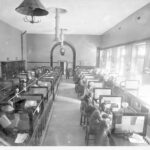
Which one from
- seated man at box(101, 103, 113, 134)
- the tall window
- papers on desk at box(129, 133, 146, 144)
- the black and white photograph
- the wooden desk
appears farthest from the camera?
the tall window

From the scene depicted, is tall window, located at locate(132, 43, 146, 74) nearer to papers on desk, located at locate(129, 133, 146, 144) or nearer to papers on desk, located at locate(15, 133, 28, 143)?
papers on desk, located at locate(129, 133, 146, 144)

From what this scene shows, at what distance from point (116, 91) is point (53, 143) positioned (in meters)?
3.97

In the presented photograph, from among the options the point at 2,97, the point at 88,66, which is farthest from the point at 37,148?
the point at 88,66

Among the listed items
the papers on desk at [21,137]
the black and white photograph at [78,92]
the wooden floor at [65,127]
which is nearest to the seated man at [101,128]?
the black and white photograph at [78,92]

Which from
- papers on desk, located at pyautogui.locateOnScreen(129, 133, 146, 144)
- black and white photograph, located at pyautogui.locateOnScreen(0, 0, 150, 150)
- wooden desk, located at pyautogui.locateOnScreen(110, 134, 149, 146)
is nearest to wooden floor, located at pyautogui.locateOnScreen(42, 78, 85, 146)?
black and white photograph, located at pyautogui.locateOnScreen(0, 0, 150, 150)

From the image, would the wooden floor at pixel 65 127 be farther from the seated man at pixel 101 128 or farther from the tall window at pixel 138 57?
the tall window at pixel 138 57

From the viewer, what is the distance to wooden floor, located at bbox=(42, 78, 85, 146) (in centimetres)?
391

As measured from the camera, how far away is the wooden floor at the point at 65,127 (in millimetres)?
3912

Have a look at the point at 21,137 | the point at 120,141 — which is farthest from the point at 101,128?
the point at 21,137

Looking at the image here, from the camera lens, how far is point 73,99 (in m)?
7.57

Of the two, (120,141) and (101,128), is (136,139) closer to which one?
(120,141)

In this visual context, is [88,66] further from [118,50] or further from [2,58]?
[2,58]

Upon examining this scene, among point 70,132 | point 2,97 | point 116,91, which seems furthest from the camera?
point 116,91

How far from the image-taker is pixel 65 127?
466 cm
